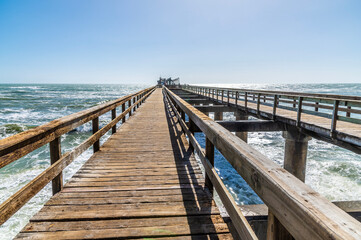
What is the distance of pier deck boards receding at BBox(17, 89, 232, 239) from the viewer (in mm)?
2054

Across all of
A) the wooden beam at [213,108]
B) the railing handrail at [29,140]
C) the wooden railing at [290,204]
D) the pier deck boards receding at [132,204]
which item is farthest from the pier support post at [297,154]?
the railing handrail at [29,140]

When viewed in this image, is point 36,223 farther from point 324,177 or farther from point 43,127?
point 324,177

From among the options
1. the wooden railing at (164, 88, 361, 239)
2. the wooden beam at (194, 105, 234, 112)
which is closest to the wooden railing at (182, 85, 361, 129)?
the wooden beam at (194, 105, 234, 112)

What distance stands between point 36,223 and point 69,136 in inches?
556

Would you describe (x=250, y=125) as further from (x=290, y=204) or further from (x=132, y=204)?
(x=290, y=204)

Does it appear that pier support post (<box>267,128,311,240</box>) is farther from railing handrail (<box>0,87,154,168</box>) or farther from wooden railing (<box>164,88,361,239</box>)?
railing handrail (<box>0,87,154,168</box>)

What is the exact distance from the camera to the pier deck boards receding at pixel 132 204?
80.9 inches

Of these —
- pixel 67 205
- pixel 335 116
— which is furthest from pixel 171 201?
pixel 335 116

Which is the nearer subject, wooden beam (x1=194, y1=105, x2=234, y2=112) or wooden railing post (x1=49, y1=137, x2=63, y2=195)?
wooden railing post (x1=49, y1=137, x2=63, y2=195)

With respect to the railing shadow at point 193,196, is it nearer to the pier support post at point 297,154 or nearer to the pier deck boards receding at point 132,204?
the pier deck boards receding at point 132,204

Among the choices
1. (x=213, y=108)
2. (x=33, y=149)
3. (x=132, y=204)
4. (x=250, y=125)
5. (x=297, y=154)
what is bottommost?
(x=297, y=154)

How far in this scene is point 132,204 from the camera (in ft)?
8.32

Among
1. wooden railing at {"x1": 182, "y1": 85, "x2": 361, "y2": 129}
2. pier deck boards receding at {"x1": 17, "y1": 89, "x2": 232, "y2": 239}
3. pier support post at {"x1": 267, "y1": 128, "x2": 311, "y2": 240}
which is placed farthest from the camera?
pier support post at {"x1": 267, "y1": 128, "x2": 311, "y2": 240}

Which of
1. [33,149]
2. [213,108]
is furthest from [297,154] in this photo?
[33,149]
